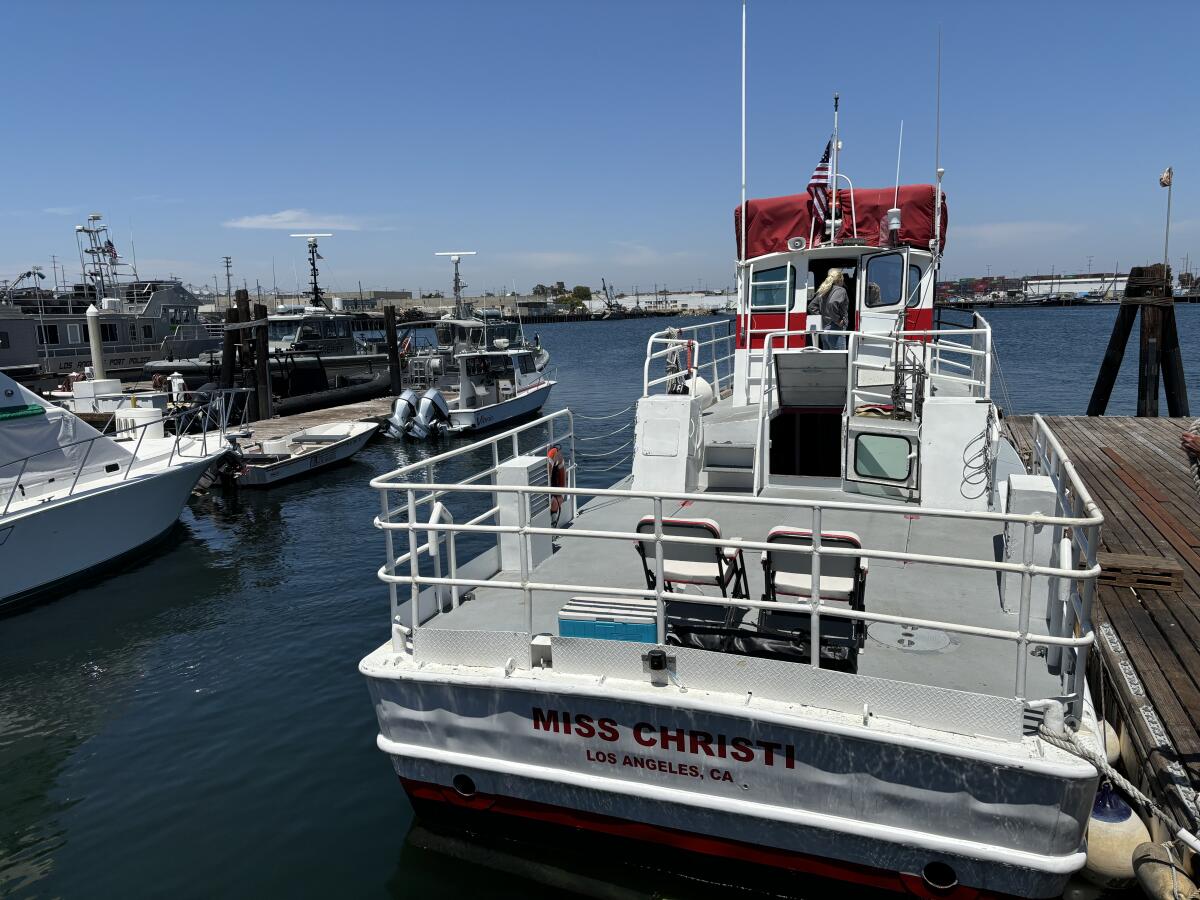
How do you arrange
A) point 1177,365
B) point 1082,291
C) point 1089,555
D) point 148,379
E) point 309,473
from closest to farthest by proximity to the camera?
point 1089,555 < point 1177,365 < point 309,473 < point 148,379 < point 1082,291

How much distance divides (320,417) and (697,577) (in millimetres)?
30300

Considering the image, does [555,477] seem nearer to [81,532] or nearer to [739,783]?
[739,783]

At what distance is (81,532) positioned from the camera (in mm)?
14781

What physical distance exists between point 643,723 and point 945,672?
2.00 metres

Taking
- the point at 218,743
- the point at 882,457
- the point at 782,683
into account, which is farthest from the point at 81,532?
the point at 782,683

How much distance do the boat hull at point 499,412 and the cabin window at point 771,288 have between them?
2192 centimetres

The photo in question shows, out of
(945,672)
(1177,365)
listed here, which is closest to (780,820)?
(945,672)

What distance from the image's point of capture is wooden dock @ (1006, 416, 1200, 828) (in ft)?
17.6

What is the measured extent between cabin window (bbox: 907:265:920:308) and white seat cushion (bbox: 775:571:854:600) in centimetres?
692

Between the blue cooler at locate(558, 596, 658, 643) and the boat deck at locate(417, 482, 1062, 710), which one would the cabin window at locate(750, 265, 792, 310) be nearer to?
the boat deck at locate(417, 482, 1062, 710)

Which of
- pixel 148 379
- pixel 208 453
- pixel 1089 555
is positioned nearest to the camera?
pixel 1089 555

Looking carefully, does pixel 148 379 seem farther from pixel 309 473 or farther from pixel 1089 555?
pixel 1089 555

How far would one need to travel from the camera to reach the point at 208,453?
18.3 meters

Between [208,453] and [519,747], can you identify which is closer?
[519,747]
